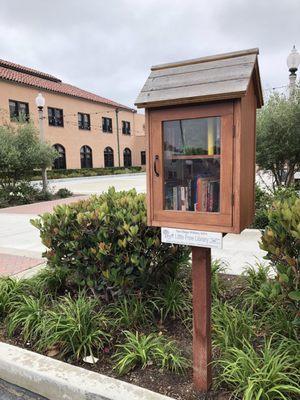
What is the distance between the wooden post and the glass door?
290 millimetres

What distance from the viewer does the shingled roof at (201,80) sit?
1.90 metres

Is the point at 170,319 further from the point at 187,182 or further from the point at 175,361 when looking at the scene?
the point at 187,182

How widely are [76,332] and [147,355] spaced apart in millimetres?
636

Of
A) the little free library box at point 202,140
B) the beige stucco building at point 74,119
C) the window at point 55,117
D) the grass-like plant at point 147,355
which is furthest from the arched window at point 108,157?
the little free library box at point 202,140

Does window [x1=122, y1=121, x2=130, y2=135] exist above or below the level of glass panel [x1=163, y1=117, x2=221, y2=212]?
above

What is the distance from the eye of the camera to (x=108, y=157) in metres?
36.2

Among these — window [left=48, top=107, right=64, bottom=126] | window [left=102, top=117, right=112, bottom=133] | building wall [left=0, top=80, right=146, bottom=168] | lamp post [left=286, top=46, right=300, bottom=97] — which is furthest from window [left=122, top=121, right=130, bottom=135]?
lamp post [left=286, top=46, right=300, bottom=97]

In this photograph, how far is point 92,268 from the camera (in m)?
3.14

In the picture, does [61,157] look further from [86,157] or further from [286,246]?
[286,246]

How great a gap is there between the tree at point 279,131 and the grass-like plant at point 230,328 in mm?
5714

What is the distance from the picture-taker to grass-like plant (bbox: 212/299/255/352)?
2.55m

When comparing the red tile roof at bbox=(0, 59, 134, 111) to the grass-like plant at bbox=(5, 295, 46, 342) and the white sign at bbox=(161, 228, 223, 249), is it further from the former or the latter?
the white sign at bbox=(161, 228, 223, 249)

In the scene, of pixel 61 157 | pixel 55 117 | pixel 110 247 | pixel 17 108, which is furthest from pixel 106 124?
pixel 110 247

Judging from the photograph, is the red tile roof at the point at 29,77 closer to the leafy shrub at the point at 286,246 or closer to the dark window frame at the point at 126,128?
the dark window frame at the point at 126,128
